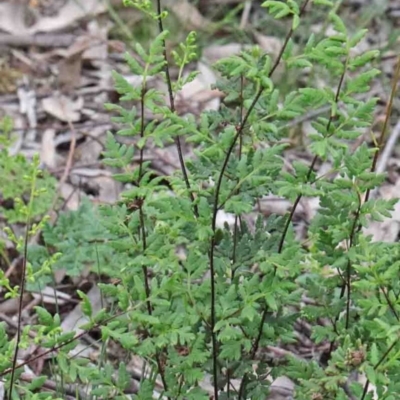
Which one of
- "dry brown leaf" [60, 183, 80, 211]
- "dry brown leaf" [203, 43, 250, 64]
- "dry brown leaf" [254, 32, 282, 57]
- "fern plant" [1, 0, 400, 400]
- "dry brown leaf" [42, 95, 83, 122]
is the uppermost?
"fern plant" [1, 0, 400, 400]

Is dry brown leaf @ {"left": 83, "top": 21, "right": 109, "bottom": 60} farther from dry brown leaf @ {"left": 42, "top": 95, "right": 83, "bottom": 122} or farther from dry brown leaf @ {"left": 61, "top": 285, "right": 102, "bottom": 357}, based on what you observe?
dry brown leaf @ {"left": 61, "top": 285, "right": 102, "bottom": 357}

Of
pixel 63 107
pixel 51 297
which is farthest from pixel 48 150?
pixel 51 297

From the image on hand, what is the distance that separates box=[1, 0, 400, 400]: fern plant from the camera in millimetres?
1404

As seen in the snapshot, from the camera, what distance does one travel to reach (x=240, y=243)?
5.15ft

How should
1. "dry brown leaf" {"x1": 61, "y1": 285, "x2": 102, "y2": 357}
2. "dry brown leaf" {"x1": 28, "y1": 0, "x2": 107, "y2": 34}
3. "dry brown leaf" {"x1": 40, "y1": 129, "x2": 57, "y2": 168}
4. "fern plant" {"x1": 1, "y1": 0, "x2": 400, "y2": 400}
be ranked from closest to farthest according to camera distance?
"fern plant" {"x1": 1, "y1": 0, "x2": 400, "y2": 400}
"dry brown leaf" {"x1": 61, "y1": 285, "x2": 102, "y2": 357}
"dry brown leaf" {"x1": 40, "y1": 129, "x2": 57, "y2": 168}
"dry brown leaf" {"x1": 28, "y1": 0, "x2": 107, "y2": 34}

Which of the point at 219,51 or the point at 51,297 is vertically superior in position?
the point at 219,51

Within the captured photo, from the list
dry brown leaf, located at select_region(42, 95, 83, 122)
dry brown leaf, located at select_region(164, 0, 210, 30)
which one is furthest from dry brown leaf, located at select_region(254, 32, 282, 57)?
dry brown leaf, located at select_region(42, 95, 83, 122)

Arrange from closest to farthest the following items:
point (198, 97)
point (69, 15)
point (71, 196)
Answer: point (71, 196) < point (198, 97) < point (69, 15)

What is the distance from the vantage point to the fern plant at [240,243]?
1404mm

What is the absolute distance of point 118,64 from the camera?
11.1ft

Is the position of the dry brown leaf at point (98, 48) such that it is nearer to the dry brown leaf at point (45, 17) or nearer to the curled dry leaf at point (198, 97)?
the dry brown leaf at point (45, 17)

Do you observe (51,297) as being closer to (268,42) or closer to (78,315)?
(78,315)

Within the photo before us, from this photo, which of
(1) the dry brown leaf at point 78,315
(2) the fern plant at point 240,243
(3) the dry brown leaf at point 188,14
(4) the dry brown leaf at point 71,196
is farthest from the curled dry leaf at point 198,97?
(2) the fern plant at point 240,243

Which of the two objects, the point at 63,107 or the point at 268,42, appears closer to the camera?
the point at 63,107
